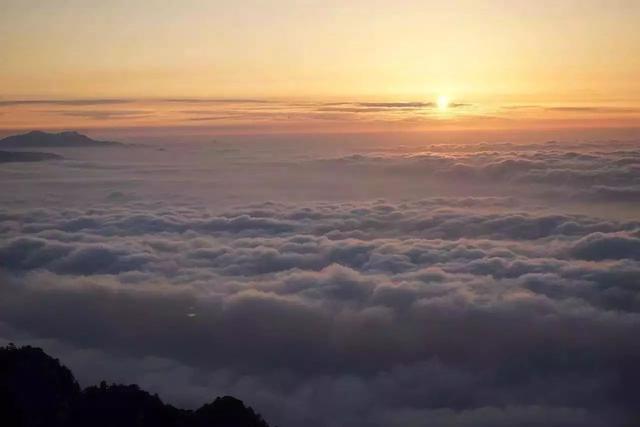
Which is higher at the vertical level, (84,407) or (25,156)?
(25,156)

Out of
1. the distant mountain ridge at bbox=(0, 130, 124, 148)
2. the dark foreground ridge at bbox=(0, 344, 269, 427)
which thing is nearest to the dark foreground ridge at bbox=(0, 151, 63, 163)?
the distant mountain ridge at bbox=(0, 130, 124, 148)

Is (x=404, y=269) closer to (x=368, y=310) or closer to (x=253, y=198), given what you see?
(x=368, y=310)

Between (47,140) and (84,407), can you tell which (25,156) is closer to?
(47,140)

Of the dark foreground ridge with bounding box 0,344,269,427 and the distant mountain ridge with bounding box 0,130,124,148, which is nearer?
the dark foreground ridge with bounding box 0,344,269,427

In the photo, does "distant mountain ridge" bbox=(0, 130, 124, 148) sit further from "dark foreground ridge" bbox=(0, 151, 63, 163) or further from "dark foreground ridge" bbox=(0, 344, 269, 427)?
"dark foreground ridge" bbox=(0, 344, 269, 427)

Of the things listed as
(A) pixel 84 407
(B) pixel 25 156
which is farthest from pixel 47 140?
(A) pixel 84 407

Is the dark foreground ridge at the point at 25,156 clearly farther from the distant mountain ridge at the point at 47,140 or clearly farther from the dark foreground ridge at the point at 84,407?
the dark foreground ridge at the point at 84,407
